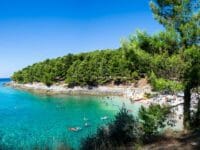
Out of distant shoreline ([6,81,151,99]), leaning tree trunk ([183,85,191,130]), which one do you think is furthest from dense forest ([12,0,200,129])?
distant shoreline ([6,81,151,99])

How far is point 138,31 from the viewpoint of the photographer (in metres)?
18.5

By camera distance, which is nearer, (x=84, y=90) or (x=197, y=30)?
(x=197, y=30)

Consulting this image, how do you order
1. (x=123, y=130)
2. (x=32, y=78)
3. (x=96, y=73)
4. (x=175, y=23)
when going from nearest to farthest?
(x=123, y=130) < (x=175, y=23) < (x=96, y=73) < (x=32, y=78)

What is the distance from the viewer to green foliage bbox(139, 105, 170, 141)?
1778 cm

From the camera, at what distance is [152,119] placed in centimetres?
1783

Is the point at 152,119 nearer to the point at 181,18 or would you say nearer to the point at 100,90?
the point at 181,18

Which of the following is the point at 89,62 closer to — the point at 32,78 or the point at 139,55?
the point at 32,78

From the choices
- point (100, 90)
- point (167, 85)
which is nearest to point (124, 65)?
point (100, 90)

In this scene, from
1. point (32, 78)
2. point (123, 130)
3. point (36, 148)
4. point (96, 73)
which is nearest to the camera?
point (36, 148)

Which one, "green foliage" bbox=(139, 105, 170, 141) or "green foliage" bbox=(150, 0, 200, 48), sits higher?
"green foliage" bbox=(150, 0, 200, 48)

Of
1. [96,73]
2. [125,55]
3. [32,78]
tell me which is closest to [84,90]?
[96,73]

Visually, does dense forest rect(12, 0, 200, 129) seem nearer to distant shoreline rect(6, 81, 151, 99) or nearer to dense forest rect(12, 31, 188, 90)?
dense forest rect(12, 31, 188, 90)

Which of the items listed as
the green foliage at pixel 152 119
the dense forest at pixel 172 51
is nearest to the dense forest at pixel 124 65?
the dense forest at pixel 172 51

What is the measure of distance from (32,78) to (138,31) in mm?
122440
